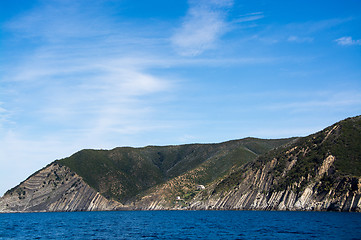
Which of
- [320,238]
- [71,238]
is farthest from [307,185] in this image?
[71,238]

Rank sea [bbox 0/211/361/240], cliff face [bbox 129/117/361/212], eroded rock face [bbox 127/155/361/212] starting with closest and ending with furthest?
sea [bbox 0/211/361/240] < eroded rock face [bbox 127/155/361/212] < cliff face [bbox 129/117/361/212]

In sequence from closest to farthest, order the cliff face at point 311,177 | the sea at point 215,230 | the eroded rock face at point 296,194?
the sea at point 215,230
the eroded rock face at point 296,194
the cliff face at point 311,177

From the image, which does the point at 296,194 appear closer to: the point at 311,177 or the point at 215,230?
the point at 311,177

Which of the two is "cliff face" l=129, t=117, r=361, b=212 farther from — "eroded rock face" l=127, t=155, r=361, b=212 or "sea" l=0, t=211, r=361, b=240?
"sea" l=0, t=211, r=361, b=240

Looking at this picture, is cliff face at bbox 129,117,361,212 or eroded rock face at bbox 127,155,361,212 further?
cliff face at bbox 129,117,361,212

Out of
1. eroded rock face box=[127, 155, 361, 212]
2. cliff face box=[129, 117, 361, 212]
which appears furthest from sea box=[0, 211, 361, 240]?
cliff face box=[129, 117, 361, 212]

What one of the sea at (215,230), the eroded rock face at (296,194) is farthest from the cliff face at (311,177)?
the sea at (215,230)

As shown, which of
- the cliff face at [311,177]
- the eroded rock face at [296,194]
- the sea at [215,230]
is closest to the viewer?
the sea at [215,230]

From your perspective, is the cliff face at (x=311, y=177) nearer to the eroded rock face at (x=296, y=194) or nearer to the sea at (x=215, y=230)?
the eroded rock face at (x=296, y=194)

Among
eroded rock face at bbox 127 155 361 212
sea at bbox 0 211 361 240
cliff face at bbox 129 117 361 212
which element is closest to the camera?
sea at bbox 0 211 361 240

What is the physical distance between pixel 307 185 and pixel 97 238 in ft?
366

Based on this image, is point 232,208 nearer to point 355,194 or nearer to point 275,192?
point 275,192

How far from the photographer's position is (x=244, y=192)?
193 metres

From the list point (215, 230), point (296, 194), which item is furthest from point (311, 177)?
point (215, 230)
